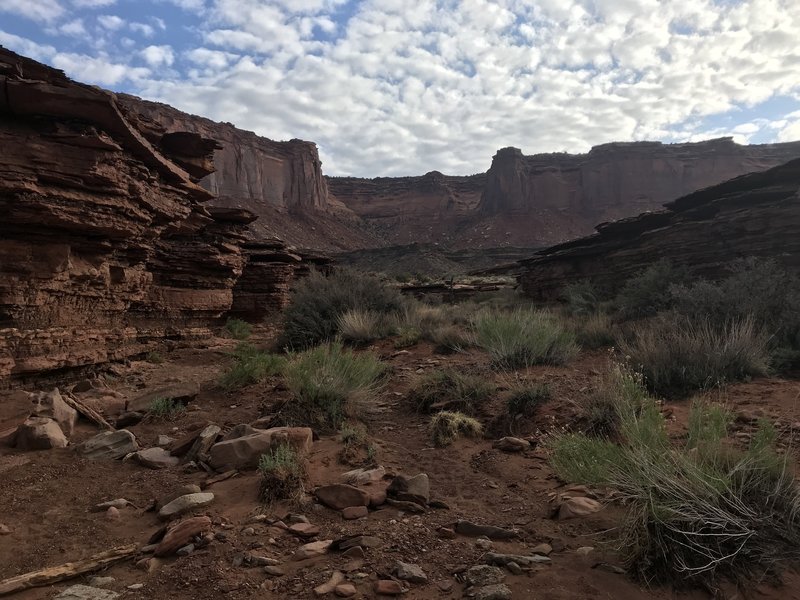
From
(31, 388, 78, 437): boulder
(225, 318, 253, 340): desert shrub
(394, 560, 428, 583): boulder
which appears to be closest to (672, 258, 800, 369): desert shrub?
(394, 560, 428, 583): boulder

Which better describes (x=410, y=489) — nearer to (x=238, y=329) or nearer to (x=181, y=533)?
(x=181, y=533)

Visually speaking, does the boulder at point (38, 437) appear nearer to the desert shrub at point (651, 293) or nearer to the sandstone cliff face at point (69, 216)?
the sandstone cliff face at point (69, 216)

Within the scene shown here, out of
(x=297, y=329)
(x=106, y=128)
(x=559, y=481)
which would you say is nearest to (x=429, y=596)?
(x=559, y=481)

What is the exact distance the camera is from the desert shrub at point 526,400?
5180 mm

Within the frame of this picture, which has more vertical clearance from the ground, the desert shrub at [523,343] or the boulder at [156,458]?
the desert shrub at [523,343]

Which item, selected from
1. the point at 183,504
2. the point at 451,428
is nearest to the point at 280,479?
the point at 183,504

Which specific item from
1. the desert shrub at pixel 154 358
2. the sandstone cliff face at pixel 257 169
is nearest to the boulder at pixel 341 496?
the desert shrub at pixel 154 358

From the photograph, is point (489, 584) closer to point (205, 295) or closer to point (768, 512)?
point (768, 512)

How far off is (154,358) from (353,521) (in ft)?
28.0

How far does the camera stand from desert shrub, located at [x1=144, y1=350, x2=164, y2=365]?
33.0ft

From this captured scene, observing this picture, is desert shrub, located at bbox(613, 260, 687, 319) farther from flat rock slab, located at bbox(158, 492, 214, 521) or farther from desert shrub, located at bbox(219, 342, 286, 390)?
flat rock slab, located at bbox(158, 492, 214, 521)

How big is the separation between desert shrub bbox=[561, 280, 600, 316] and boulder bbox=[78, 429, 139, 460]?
507 inches

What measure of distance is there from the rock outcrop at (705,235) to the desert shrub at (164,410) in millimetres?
14509

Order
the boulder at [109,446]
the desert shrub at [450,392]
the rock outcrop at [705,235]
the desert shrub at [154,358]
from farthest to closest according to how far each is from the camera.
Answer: the rock outcrop at [705,235] < the desert shrub at [154,358] < the desert shrub at [450,392] < the boulder at [109,446]
